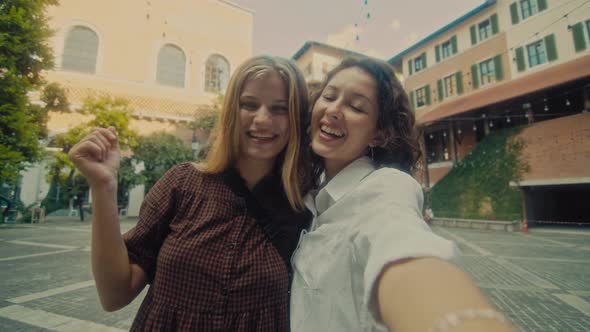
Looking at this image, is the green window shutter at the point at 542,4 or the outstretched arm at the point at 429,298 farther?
the green window shutter at the point at 542,4

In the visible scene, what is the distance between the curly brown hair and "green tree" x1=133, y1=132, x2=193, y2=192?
18014 mm

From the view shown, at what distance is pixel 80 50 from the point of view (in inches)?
797

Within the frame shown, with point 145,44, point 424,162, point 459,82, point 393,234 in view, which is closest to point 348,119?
point 393,234

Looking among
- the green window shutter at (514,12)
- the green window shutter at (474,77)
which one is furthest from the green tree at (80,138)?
the green window shutter at (514,12)

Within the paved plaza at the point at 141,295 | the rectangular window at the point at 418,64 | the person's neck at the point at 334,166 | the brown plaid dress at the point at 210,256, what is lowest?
the paved plaza at the point at 141,295

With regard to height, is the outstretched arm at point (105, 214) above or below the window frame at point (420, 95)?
below

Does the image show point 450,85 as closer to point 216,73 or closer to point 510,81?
point 510,81

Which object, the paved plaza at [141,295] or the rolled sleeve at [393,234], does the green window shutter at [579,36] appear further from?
the rolled sleeve at [393,234]

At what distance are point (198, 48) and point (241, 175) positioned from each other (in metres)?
26.0

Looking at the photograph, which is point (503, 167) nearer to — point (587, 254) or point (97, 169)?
point (587, 254)

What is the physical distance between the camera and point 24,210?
49.0 feet

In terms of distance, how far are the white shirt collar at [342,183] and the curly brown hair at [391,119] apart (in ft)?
0.41

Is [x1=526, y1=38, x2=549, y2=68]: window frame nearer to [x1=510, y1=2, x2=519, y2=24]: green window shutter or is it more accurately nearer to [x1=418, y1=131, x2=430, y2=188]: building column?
[x1=510, y1=2, x2=519, y2=24]: green window shutter

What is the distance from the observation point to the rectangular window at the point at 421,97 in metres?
21.7
